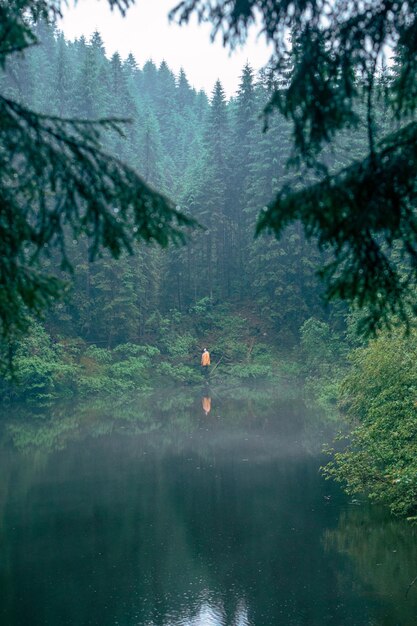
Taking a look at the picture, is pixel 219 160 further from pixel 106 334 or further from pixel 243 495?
pixel 243 495

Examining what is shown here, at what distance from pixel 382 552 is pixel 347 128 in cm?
A: 917

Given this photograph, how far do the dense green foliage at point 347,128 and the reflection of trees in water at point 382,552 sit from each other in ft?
20.7

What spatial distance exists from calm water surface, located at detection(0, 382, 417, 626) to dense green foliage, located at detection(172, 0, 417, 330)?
6.44m

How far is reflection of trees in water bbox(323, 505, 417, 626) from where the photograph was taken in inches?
410

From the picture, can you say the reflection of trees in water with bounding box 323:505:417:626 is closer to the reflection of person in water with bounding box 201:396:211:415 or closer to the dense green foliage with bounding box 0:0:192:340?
the dense green foliage with bounding box 0:0:192:340

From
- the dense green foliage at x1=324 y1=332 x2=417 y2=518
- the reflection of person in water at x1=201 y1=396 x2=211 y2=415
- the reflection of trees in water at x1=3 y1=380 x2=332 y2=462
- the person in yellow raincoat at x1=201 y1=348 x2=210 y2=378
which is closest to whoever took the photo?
the dense green foliage at x1=324 y1=332 x2=417 y2=518

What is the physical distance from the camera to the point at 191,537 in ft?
43.7

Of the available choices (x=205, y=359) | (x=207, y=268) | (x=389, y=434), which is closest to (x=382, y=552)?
(x=389, y=434)

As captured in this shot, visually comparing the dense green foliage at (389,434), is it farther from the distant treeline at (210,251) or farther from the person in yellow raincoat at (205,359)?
the distant treeline at (210,251)

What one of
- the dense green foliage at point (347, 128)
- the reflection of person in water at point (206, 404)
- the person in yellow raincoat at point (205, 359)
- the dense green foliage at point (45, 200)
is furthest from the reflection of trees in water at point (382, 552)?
the person in yellow raincoat at point (205, 359)

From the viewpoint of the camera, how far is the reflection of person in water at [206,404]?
2707 cm

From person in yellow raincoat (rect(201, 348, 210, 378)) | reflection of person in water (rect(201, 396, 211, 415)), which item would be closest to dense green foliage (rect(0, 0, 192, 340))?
reflection of person in water (rect(201, 396, 211, 415))

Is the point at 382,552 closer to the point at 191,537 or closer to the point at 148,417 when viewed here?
the point at 191,537

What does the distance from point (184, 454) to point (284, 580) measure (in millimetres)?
9024
